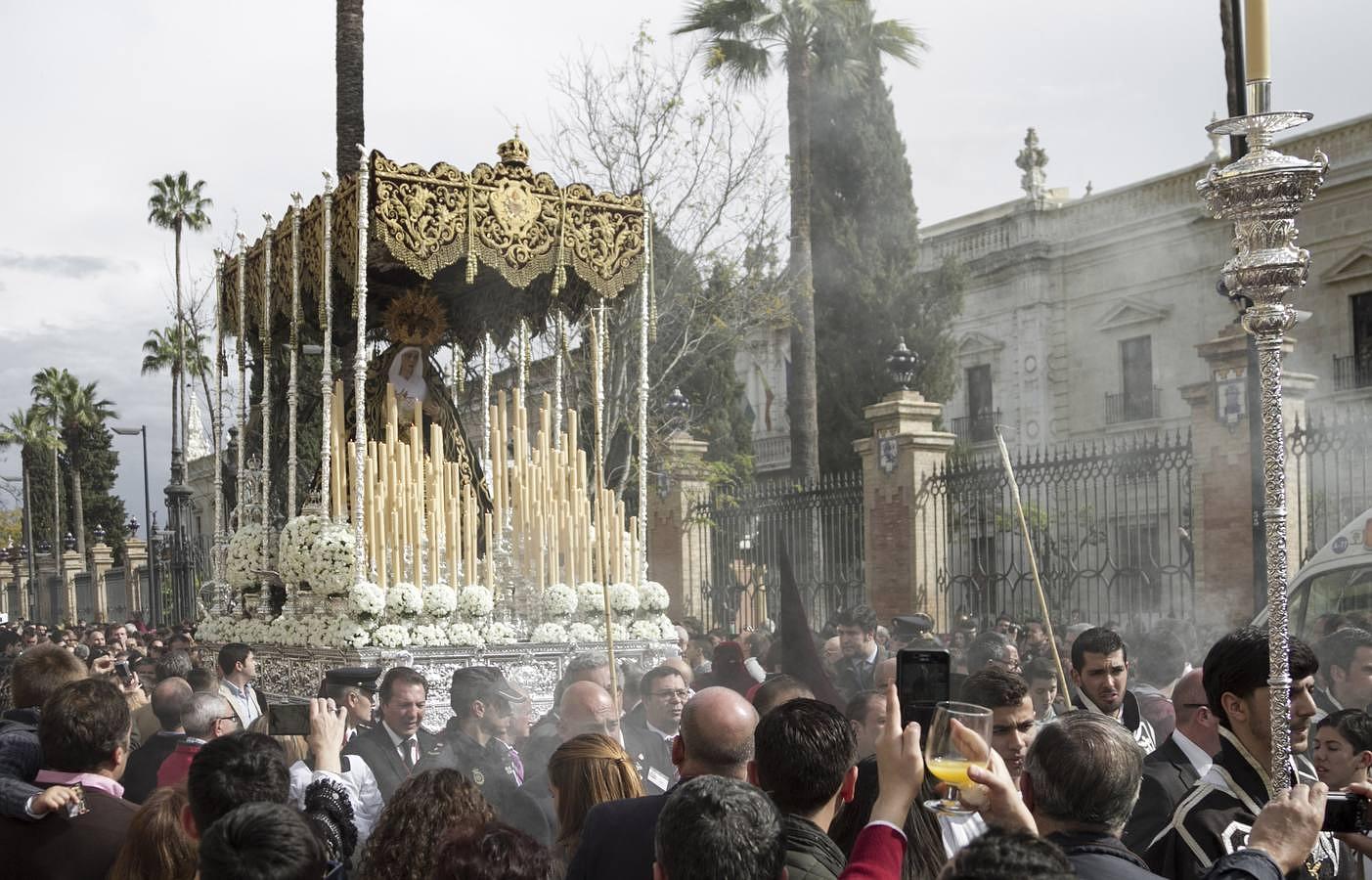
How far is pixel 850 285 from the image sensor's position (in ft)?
104

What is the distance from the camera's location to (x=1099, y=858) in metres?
3.39

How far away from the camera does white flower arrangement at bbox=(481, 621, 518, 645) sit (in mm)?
12062

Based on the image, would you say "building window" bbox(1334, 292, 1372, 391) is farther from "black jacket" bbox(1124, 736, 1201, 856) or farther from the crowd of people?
"black jacket" bbox(1124, 736, 1201, 856)

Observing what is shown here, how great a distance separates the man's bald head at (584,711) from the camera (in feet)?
21.6

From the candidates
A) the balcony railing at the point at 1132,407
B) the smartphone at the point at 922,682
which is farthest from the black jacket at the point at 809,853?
the balcony railing at the point at 1132,407

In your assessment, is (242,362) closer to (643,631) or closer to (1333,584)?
(643,631)

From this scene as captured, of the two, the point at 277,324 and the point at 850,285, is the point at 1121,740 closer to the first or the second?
the point at 277,324

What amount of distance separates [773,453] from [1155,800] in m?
34.6

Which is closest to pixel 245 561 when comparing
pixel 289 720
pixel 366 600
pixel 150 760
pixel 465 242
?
pixel 366 600

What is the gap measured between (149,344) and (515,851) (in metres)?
48.3

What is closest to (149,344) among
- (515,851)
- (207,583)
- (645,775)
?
(207,583)

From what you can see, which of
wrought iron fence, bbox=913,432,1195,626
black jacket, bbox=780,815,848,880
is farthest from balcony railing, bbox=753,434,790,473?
black jacket, bbox=780,815,848,880

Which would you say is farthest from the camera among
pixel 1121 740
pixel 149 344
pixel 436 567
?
pixel 149 344

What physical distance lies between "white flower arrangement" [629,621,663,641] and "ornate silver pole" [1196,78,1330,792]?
30.6ft
